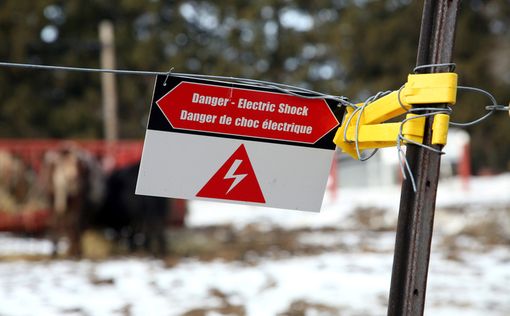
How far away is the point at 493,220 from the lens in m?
10.8

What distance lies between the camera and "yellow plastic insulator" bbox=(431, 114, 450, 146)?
2275 millimetres

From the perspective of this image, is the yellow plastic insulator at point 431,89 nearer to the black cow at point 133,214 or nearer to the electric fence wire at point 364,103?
the electric fence wire at point 364,103

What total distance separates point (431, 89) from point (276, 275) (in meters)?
4.72

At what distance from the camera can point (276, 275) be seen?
684 centimetres

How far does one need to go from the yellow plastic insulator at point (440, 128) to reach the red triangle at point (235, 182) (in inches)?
23.3

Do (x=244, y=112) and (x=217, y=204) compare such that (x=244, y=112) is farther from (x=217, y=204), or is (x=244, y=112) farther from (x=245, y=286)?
(x=217, y=204)

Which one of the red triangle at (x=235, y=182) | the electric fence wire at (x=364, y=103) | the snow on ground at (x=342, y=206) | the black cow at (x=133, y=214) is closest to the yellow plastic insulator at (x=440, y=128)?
the electric fence wire at (x=364, y=103)

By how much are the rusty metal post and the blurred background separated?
9.69 feet

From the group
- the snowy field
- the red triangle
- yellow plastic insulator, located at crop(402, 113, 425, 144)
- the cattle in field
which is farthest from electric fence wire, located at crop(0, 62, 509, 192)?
the cattle in field

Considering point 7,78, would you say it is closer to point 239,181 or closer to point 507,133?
point 507,133

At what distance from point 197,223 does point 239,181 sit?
11.3 metres

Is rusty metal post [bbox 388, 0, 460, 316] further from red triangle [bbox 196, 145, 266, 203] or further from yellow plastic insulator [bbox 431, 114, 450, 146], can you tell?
red triangle [bbox 196, 145, 266, 203]

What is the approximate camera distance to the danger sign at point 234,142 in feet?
8.07

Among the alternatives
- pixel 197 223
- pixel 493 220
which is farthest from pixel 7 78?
pixel 493 220
